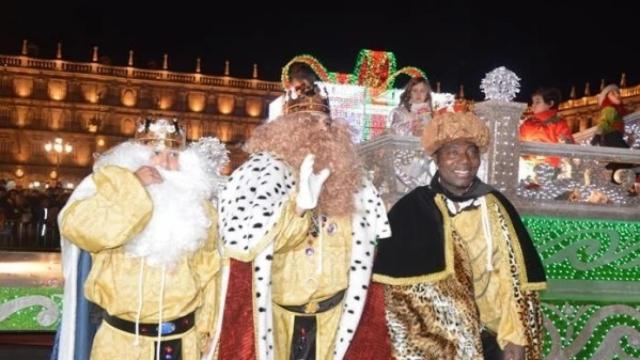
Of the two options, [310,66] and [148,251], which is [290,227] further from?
[310,66]

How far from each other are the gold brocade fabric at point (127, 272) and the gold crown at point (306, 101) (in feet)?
2.04

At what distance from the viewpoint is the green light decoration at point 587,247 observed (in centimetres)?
695

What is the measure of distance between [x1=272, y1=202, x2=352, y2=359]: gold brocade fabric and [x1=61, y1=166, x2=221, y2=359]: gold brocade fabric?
0.33m

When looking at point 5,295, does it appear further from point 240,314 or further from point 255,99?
point 255,99

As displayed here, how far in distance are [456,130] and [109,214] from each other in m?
1.61

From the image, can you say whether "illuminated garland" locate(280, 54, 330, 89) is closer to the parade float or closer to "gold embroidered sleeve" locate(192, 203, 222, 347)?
the parade float

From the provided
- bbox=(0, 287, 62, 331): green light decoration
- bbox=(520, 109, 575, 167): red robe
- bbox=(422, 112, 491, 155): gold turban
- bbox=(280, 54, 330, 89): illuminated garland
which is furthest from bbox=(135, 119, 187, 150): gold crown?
bbox=(520, 109, 575, 167): red robe

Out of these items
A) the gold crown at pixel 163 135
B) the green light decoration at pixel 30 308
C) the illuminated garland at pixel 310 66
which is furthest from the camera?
the illuminated garland at pixel 310 66

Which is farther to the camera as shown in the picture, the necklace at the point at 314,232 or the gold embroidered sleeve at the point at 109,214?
the necklace at the point at 314,232

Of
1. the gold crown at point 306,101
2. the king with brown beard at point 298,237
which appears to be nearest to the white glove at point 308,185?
the king with brown beard at point 298,237

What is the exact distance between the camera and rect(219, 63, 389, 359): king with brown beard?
12.2 feet

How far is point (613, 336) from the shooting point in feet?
22.1

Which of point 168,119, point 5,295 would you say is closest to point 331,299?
point 168,119

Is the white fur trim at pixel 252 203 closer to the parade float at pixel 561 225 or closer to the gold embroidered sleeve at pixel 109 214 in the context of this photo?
the gold embroidered sleeve at pixel 109 214
